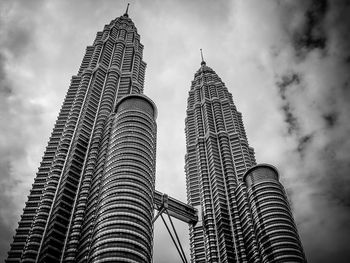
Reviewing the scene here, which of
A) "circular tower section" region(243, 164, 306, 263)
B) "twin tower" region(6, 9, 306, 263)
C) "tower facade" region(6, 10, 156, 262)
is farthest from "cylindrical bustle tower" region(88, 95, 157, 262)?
"circular tower section" region(243, 164, 306, 263)

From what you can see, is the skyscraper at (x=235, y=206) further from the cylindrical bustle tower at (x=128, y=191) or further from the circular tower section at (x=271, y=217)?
the cylindrical bustle tower at (x=128, y=191)

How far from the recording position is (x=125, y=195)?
103500 mm

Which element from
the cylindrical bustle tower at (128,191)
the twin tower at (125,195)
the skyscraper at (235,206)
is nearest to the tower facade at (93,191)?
the cylindrical bustle tower at (128,191)

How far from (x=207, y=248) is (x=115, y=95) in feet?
298

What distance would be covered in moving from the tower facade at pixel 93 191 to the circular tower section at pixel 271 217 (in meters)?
47.1

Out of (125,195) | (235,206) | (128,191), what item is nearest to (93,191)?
(128,191)

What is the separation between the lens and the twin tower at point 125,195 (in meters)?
102

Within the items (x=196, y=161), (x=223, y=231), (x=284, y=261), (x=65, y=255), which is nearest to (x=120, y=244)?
(x=65, y=255)

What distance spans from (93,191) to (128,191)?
25.2 meters

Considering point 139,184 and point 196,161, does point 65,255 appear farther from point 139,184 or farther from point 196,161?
point 196,161

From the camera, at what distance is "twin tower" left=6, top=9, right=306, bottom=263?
102 m

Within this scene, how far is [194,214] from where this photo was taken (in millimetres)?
134875

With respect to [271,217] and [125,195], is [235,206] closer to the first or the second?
[271,217]

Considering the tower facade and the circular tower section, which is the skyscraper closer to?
the circular tower section
